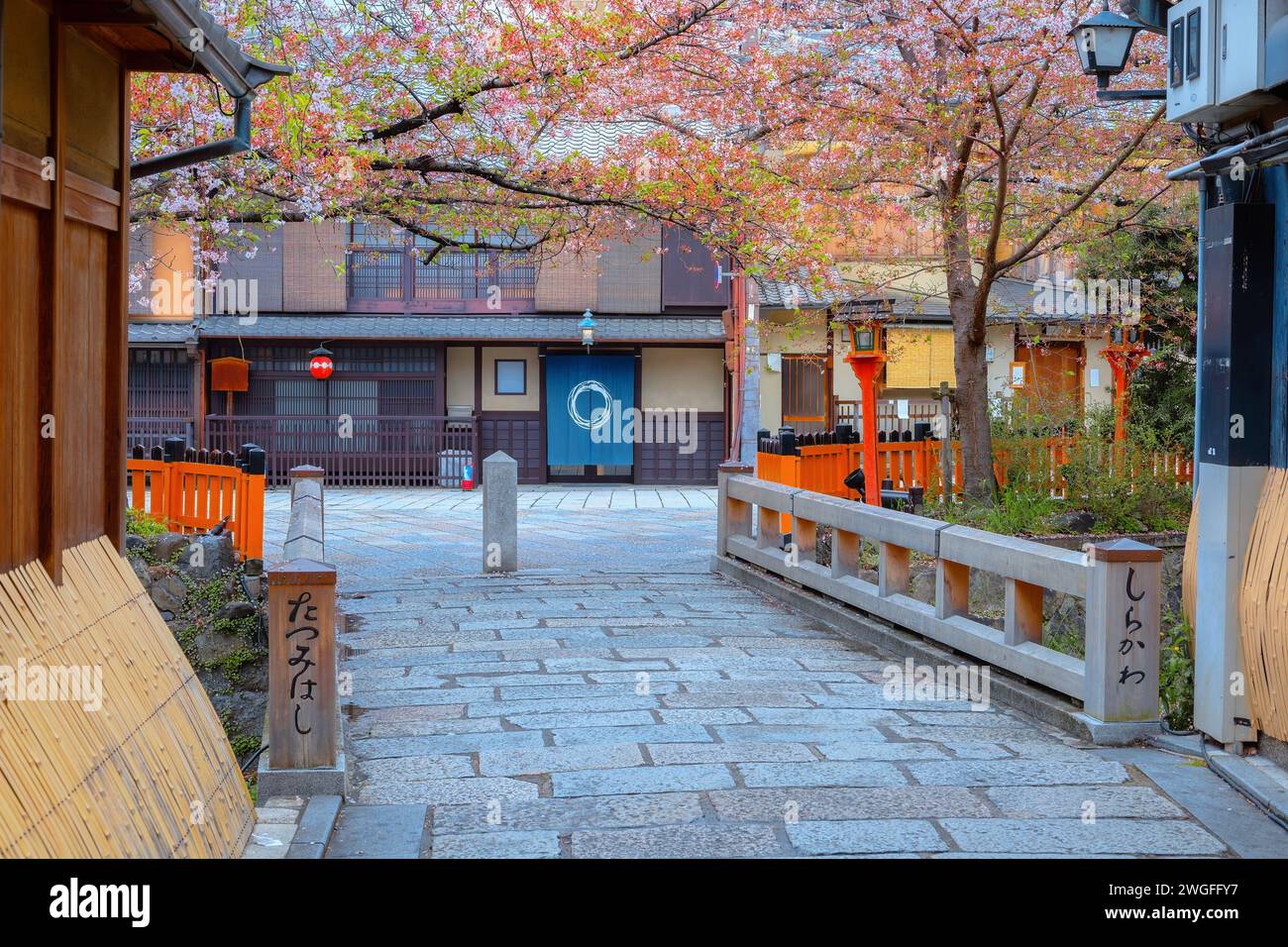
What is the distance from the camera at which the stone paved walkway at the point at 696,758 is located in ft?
15.2

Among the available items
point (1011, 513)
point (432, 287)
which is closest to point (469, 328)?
point (432, 287)

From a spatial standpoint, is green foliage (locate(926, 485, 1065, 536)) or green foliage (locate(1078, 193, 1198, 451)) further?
green foliage (locate(1078, 193, 1198, 451))

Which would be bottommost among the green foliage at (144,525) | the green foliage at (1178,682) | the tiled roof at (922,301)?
the green foliage at (1178,682)

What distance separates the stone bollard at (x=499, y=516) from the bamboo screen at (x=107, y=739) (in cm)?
704

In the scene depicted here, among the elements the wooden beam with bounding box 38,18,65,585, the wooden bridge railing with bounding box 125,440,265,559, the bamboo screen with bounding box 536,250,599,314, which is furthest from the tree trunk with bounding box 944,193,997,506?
the bamboo screen with bounding box 536,250,599,314

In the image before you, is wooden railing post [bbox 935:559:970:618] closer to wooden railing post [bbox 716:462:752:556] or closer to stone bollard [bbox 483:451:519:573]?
wooden railing post [bbox 716:462:752:556]

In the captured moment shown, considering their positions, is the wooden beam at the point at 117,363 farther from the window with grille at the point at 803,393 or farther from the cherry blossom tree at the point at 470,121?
the window with grille at the point at 803,393

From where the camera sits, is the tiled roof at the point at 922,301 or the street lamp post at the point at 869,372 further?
the tiled roof at the point at 922,301

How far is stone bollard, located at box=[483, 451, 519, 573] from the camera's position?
12.0m

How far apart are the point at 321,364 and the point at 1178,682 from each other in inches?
849

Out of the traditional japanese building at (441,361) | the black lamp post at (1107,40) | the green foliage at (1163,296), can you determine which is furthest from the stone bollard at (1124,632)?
the traditional japanese building at (441,361)

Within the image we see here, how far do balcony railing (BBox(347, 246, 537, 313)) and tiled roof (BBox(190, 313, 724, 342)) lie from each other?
13.0 inches

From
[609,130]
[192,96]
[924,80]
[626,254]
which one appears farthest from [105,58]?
[626,254]
